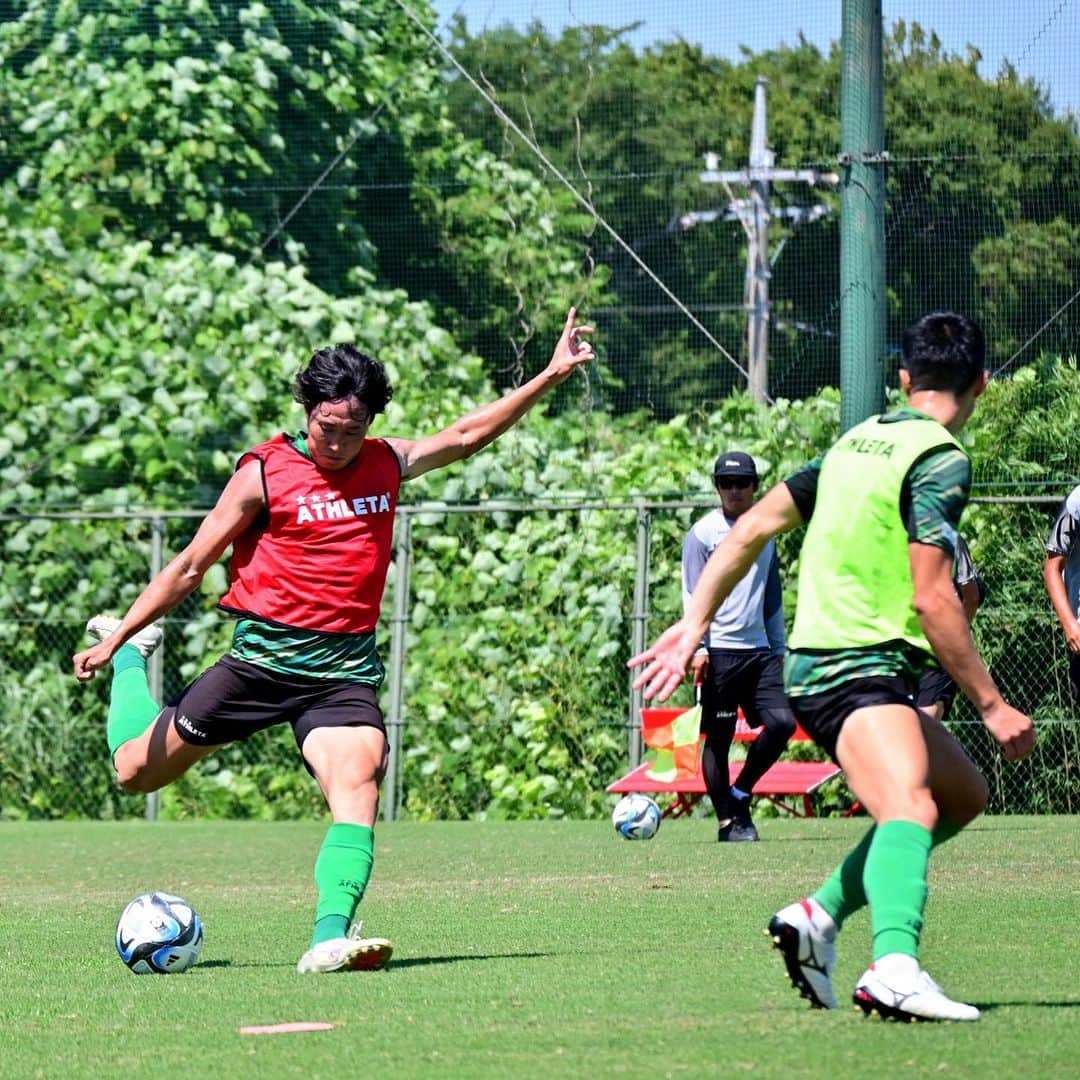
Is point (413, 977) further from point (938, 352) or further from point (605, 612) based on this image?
point (605, 612)

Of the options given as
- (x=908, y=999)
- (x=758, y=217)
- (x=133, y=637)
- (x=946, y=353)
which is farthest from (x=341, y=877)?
(x=758, y=217)

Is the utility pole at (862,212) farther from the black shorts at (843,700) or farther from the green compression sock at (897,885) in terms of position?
the green compression sock at (897,885)

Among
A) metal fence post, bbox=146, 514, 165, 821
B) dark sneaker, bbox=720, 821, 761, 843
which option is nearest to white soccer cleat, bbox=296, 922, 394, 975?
dark sneaker, bbox=720, 821, 761, 843

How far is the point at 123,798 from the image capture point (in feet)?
54.5

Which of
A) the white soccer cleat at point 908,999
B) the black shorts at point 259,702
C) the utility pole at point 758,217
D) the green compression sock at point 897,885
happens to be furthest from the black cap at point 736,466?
the white soccer cleat at point 908,999

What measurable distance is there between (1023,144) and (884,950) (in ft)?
37.4

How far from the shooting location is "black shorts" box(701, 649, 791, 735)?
1177 cm

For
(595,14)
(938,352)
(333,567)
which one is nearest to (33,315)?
(595,14)

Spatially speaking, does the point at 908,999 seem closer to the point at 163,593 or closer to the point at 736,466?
the point at 163,593

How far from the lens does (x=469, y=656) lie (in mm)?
15797

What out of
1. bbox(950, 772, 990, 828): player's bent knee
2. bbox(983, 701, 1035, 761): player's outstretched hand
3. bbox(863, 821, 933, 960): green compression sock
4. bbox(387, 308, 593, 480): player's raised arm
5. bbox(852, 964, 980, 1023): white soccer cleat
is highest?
bbox(387, 308, 593, 480): player's raised arm

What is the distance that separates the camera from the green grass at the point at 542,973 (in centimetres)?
472

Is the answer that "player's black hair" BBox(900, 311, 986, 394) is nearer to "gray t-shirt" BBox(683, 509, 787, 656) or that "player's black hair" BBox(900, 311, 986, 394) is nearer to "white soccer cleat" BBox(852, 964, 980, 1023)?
"white soccer cleat" BBox(852, 964, 980, 1023)

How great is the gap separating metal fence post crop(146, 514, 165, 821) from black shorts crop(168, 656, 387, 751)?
30.7 ft
